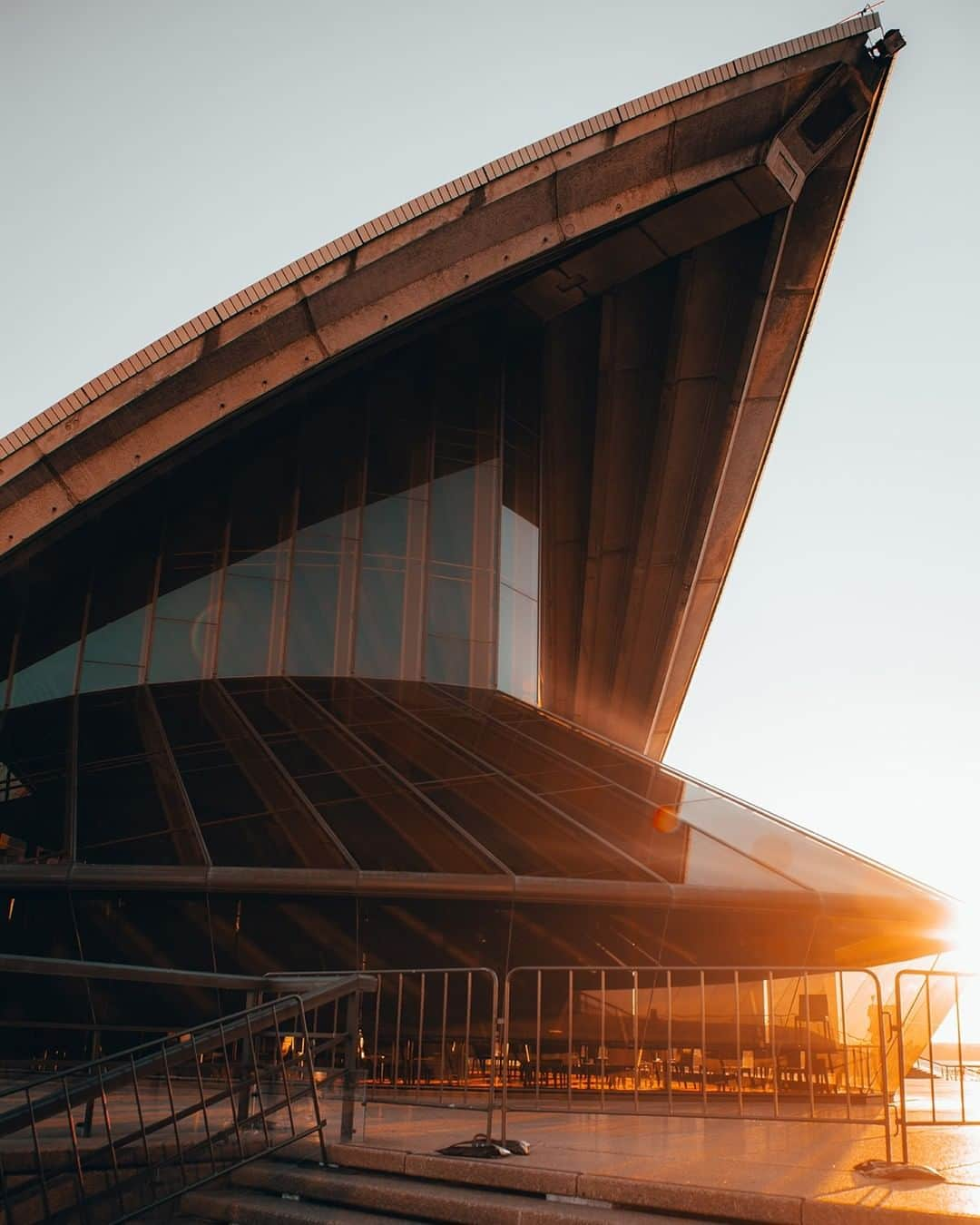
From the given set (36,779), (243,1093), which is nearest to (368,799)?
(36,779)

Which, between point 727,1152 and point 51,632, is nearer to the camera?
point 727,1152

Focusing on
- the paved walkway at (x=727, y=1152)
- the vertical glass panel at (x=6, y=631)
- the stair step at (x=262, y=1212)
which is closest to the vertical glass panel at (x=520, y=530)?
the vertical glass panel at (x=6, y=631)

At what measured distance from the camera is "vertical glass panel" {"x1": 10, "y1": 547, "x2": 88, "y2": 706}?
18.0 metres

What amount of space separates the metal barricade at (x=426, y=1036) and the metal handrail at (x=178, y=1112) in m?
2.44

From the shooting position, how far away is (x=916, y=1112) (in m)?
7.26

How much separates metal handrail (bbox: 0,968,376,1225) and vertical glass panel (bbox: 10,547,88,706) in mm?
12367

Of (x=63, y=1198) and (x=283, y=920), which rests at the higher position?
(x=283, y=920)

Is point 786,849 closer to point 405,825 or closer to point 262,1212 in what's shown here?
point 405,825

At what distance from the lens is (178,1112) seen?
19.4 feet

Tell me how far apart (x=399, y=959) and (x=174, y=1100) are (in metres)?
5.29

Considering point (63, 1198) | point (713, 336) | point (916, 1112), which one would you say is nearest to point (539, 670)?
point (713, 336)

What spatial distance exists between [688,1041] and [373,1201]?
214 inches

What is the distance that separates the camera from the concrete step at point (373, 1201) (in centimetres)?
477

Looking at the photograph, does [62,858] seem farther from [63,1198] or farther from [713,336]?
[713,336]
